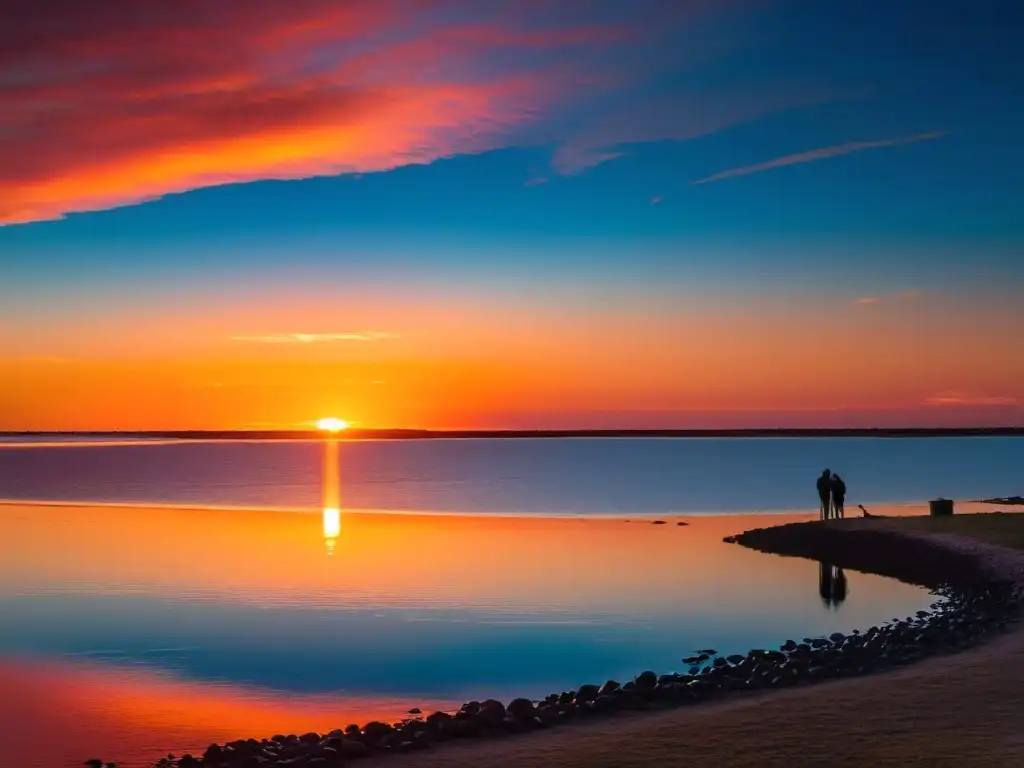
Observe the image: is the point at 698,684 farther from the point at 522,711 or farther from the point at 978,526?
the point at 978,526

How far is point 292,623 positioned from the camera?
28.4m

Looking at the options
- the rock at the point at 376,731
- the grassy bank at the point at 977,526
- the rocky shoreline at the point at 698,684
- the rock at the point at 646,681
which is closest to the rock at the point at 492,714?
the rocky shoreline at the point at 698,684

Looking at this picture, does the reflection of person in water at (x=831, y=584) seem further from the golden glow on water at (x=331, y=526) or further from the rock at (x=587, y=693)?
the golden glow on water at (x=331, y=526)

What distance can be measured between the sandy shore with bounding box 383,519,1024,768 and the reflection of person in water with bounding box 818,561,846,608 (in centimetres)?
1350

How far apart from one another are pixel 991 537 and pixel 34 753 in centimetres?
3109

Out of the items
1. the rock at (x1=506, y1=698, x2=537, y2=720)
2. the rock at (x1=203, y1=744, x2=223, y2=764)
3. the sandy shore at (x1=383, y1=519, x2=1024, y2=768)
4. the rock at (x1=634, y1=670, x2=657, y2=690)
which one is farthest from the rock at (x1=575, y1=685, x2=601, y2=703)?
the rock at (x1=203, y1=744, x2=223, y2=764)

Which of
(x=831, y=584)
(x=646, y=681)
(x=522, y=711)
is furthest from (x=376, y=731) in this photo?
(x=831, y=584)

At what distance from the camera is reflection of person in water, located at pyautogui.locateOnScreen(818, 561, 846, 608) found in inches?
1233

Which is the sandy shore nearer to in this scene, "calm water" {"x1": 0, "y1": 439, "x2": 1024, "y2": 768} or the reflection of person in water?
"calm water" {"x1": 0, "y1": 439, "x2": 1024, "y2": 768}

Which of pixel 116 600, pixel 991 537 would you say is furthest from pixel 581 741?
pixel 991 537

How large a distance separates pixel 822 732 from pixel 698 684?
14.6 ft

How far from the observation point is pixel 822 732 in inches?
541

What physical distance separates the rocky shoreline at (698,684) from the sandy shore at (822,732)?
717 millimetres

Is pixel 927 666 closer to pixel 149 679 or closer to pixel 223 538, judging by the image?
pixel 149 679
